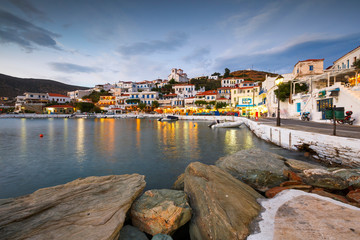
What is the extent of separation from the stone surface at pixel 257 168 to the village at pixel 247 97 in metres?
8.78

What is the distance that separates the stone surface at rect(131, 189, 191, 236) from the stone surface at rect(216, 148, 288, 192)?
3.41 metres

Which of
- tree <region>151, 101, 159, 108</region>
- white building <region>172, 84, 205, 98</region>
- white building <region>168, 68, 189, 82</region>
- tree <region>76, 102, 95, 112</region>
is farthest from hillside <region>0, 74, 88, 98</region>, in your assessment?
white building <region>172, 84, 205, 98</region>

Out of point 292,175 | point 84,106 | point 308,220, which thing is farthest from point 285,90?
point 84,106

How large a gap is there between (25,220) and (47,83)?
733 ft

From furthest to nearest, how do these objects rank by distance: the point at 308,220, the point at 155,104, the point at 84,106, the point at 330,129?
the point at 84,106, the point at 155,104, the point at 330,129, the point at 308,220

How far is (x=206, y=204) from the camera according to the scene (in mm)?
4051

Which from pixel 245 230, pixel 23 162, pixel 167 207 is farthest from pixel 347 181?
pixel 23 162

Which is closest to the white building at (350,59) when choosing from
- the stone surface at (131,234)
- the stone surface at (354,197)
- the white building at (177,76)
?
the stone surface at (354,197)

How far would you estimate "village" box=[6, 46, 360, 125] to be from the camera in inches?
827

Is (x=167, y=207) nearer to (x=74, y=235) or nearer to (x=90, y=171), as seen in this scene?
(x=74, y=235)

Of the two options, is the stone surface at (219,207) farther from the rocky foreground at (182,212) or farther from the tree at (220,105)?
the tree at (220,105)

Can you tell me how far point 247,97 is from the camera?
191ft

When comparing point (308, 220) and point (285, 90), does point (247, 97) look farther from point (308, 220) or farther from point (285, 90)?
point (308, 220)

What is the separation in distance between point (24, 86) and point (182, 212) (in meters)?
211
